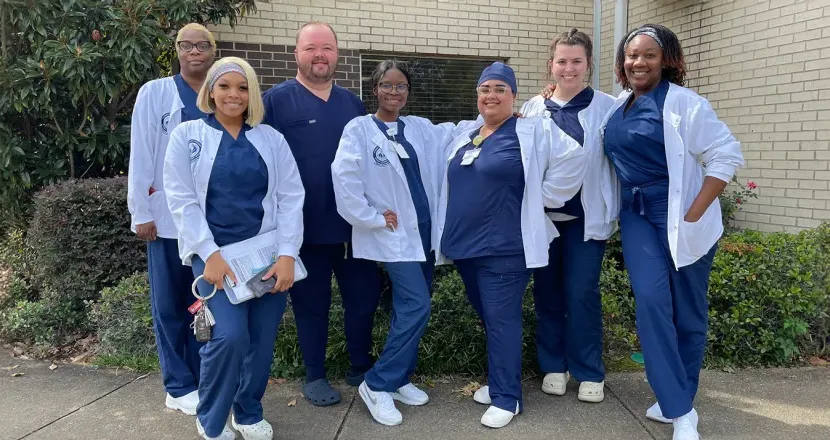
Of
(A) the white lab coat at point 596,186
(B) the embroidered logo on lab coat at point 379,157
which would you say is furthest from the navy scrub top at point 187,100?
(A) the white lab coat at point 596,186

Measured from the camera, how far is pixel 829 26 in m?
5.34

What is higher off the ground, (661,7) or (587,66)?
(661,7)

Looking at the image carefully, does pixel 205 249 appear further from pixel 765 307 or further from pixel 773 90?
pixel 773 90

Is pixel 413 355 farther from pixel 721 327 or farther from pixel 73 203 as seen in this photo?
pixel 73 203

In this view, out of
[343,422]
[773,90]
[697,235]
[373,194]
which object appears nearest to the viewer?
[697,235]

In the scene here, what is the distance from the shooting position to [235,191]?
286 centimetres

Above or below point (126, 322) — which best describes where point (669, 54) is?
above

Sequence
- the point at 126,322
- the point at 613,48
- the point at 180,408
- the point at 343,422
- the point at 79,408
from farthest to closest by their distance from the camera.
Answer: the point at 613,48 < the point at 126,322 < the point at 79,408 < the point at 180,408 < the point at 343,422

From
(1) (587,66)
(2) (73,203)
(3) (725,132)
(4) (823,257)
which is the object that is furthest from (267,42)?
(4) (823,257)

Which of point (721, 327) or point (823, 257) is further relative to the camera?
point (823, 257)

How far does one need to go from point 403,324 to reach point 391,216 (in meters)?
0.61

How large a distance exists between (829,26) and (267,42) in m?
5.43

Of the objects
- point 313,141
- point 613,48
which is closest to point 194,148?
point 313,141

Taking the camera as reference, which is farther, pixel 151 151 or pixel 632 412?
pixel 632 412
